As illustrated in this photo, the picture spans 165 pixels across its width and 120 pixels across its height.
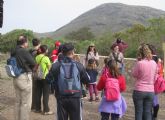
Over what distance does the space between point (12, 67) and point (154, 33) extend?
2015 centimetres

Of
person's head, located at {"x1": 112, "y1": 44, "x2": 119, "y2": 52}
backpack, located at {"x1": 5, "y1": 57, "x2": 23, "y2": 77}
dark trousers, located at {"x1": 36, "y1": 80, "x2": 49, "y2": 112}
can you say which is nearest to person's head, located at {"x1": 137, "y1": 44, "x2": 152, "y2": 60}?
backpack, located at {"x1": 5, "y1": 57, "x2": 23, "y2": 77}

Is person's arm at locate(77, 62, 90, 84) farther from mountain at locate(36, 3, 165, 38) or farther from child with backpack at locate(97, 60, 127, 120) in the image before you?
mountain at locate(36, 3, 165, 38)

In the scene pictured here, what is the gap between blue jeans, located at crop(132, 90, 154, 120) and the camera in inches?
321

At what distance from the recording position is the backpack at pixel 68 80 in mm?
7145

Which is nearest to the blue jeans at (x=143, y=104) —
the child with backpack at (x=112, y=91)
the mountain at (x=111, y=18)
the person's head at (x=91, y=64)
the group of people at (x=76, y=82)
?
the group of people at (x=76, y=82)

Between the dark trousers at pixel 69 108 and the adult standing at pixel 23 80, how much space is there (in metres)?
1.78

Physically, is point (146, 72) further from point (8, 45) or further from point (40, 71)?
point (8, 45)

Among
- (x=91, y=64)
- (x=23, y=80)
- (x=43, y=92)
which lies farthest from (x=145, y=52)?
(x=91, y=64)

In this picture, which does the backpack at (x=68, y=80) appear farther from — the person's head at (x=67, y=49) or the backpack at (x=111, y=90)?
the backpack at (x=111, y=90)

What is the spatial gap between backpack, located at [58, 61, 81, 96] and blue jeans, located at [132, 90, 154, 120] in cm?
142

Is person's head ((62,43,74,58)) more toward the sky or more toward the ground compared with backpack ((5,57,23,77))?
more toward the sky

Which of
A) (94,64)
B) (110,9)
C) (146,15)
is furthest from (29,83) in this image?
(110,9)

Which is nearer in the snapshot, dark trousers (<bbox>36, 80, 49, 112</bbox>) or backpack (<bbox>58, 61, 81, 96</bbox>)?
backpack (<bbox>58, 61, 81, 96</bbox>)

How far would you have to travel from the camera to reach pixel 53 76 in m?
7.25
